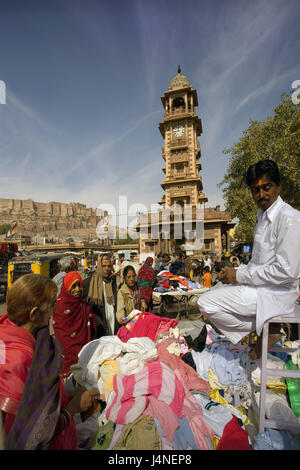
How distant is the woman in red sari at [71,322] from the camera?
9.88 feet

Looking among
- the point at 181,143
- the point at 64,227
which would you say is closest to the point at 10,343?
the point at 181,143

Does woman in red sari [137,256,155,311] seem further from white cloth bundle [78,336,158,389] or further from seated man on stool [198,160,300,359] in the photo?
seated man on stool [198,160,300,359]

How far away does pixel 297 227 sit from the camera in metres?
1.60

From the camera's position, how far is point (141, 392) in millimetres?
2053

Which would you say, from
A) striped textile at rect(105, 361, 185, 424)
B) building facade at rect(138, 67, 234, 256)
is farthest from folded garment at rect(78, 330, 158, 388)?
building facade at rect(138, 67, 234, 256)

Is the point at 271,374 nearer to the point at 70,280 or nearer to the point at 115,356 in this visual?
the point at 115,356

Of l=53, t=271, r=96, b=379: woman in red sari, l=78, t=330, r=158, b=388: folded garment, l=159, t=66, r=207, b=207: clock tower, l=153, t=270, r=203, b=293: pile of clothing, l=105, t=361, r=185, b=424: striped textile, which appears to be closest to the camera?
l=105, t=361, r=185, b=424: striped textile

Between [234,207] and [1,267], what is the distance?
11.7 m

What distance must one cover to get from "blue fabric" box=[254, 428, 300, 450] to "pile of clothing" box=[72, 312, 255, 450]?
16 cm

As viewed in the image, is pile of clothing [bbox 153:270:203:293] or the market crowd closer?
the market crowd

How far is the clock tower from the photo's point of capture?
2731 centimetres

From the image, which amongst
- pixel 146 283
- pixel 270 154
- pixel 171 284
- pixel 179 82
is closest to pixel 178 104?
pixel 179 82

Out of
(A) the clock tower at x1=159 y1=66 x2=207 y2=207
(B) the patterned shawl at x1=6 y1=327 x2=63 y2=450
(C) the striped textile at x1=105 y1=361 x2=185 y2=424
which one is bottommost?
(C) the striped textile at x1=105 y1=361 x2=185 y2=424

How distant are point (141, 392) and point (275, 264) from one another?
1651 mm
